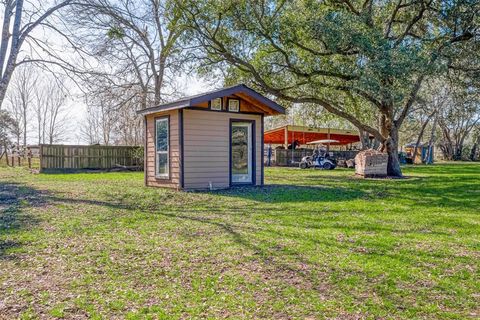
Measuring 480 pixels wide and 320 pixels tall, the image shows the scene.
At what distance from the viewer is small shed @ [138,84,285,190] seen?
29.5 feet

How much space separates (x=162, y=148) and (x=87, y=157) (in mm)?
8911

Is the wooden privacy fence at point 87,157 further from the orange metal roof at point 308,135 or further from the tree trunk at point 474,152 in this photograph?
the tree trunk at point 474,152

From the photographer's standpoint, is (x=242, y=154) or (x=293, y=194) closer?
(x=293, y=194)

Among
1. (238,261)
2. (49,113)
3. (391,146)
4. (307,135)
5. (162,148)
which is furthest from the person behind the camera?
(49,113)

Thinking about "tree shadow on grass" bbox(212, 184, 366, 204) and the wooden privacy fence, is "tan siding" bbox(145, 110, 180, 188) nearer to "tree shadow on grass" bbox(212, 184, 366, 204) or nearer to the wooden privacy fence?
"tree shadow on grass" bbox(212, 184, 366, 204)

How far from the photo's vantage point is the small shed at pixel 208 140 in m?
9.00

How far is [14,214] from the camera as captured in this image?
5.75 meters

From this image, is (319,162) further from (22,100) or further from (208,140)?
(22,100)

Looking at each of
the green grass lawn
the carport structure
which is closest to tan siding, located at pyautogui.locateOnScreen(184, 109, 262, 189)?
the green grass lawn

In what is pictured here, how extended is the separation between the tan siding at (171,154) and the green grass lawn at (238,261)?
8.09ft

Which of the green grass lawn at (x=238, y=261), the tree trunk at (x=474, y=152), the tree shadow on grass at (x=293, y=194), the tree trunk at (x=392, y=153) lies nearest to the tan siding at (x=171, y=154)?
the tree shadow on grass at (x=293, y=194)

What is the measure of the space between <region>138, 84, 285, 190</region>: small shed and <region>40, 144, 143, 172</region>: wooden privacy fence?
7820 millimetres

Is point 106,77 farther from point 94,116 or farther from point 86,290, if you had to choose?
point 94,116

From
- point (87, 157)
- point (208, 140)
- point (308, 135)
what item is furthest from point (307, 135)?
point (208, 140)
